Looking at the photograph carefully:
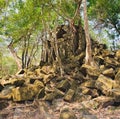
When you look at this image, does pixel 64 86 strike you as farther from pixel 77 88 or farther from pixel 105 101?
pixel 105 101

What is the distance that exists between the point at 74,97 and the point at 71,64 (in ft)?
13.7

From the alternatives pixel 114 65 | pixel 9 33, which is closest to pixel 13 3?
pixel 9 33

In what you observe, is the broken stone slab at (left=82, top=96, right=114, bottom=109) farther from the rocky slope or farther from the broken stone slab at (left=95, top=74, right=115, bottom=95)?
the broken stone slab at (left=95, top=74, right=115, bottom=95)

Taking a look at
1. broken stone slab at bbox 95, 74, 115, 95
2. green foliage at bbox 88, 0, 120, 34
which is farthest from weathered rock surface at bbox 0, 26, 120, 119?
green foliage at bbox 88, 0, 120, 34

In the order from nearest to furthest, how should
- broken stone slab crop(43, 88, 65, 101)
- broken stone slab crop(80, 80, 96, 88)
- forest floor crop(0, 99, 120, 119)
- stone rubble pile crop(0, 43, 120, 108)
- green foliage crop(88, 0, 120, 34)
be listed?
forest floor crop(0, 99, 120, 119) → stone rubble pile crop(0, 43, 120, 108) → broken stone slab crop(43, 88, 65, 101) → broken stone slab crop(80, 80, 96, 88) → green foliage crop(88, 0, 120, 34)

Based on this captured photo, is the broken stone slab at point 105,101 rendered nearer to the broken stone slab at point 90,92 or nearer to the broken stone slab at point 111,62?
the broken stone slab at point 90,92

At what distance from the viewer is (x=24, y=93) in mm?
9180

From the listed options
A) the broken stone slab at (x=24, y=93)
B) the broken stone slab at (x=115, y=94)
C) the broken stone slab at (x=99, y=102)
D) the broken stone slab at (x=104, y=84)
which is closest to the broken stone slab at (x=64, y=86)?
the broken stone slab at (x=24, y=93)

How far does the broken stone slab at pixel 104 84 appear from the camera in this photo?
8959mm

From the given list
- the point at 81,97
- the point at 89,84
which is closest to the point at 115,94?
the point at 81,97

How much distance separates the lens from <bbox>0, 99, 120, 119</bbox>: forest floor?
25.2 feet

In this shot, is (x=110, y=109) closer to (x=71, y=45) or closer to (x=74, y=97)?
(x=74, y=97)

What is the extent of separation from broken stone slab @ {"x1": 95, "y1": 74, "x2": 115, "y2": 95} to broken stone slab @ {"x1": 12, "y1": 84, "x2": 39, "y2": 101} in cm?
230

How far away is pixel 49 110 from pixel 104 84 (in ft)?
7.10
